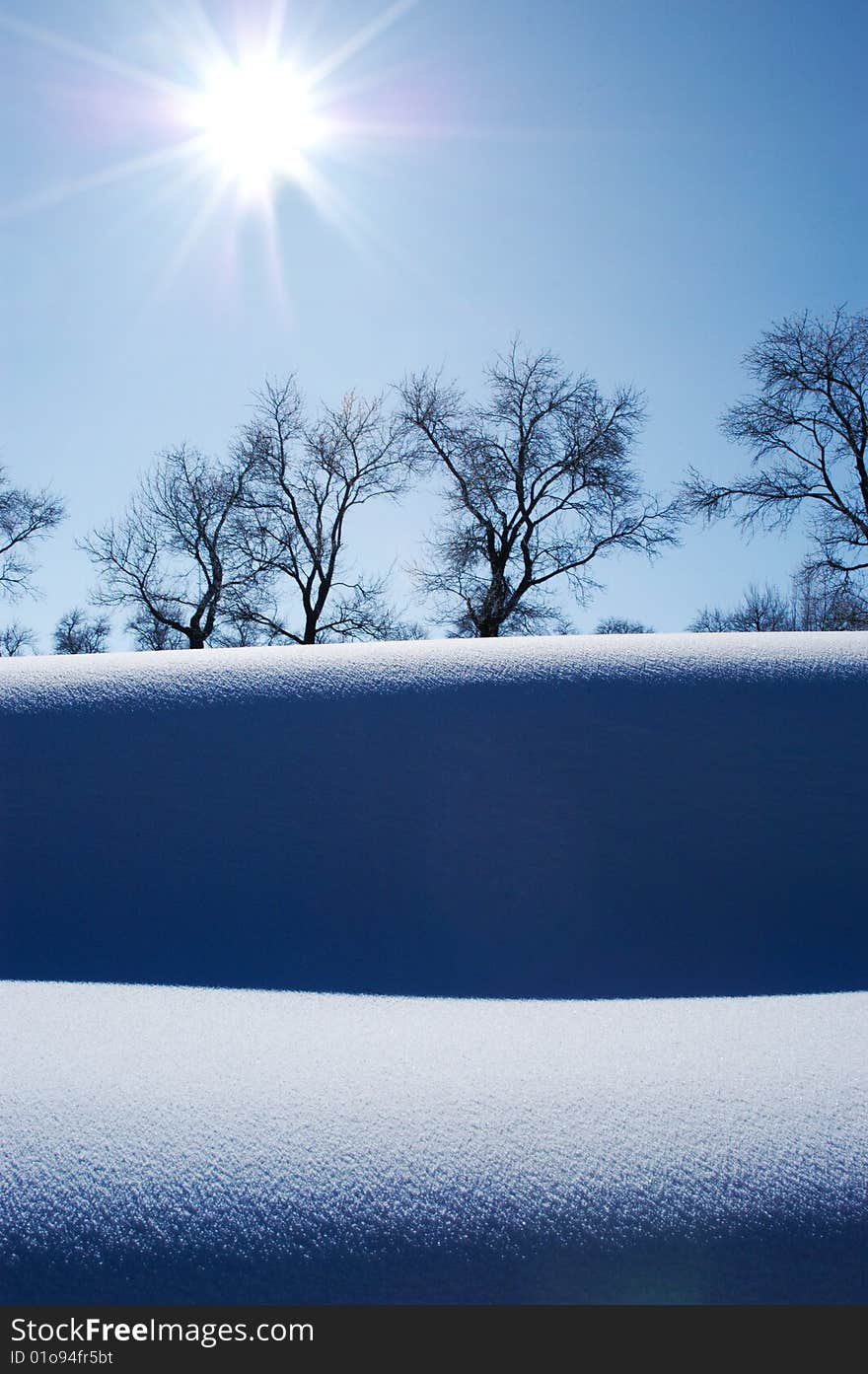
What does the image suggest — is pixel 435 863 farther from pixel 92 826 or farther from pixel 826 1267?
pixel 826 1267

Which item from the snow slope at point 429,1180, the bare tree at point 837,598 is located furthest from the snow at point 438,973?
the bare tree at point 837,598

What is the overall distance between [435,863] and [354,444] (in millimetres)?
17903

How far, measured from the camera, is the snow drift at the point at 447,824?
286 centimetres

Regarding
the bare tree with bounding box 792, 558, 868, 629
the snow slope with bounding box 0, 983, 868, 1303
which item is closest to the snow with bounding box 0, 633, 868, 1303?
the snow slope with bounding box 0, 983, 868, 1303

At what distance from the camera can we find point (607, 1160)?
1.49m

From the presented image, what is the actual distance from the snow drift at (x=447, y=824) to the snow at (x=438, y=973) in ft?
0.04

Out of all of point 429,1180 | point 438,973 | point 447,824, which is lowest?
point 429,1180

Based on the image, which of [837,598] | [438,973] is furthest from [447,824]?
[837,598]

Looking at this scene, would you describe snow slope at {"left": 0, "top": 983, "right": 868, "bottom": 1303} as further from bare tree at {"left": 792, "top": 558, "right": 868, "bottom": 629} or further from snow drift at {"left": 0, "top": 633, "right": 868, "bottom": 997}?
bare tree at {"left": 792, "top": 558, "right": 868, "bottom": 629}

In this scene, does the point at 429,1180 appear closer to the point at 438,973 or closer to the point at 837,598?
the point at 438,973

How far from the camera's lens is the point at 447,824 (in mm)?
3154

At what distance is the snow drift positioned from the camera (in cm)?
286

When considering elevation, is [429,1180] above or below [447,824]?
below

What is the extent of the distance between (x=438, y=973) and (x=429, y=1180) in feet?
4.43
